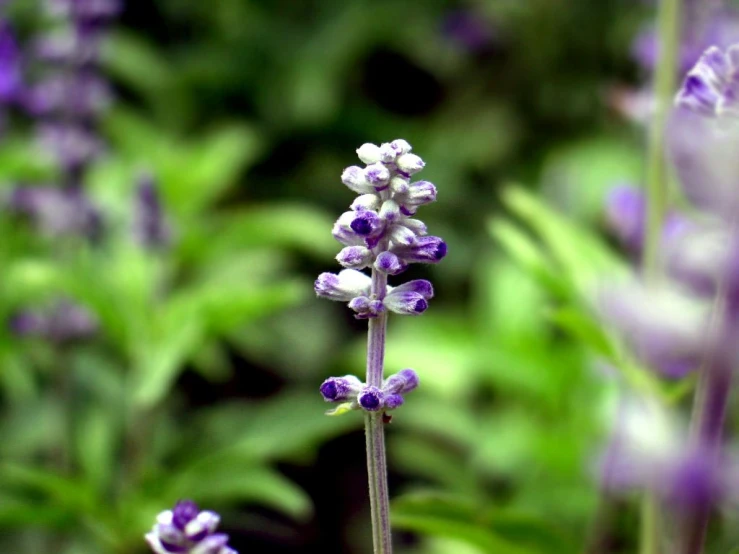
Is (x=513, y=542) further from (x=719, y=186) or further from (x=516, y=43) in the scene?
(x=516, y=43)

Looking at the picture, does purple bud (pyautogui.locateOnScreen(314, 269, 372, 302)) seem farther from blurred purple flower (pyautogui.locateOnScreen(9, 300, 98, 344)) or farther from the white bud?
blurred purple flower (pyautogui.locateOnScreen(9, 300, 98, 344))

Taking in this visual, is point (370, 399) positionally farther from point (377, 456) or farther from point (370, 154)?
point (370, 154)

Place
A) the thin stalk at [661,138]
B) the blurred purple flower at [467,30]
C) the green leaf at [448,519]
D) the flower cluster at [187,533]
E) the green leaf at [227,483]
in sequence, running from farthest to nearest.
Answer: the blurred purple flower at [467,30] < the green leaf at [227,483] < the thin stalk at [661,138] < the green leaf at [448,519] < the flower cluster at [187,533]

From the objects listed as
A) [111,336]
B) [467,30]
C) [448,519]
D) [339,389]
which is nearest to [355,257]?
[339,389]

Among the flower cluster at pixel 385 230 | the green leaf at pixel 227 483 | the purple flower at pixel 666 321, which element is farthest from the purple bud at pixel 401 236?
the green leaf at pixel 227 483

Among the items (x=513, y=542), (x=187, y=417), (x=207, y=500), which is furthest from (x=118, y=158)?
(x=513, y=542)

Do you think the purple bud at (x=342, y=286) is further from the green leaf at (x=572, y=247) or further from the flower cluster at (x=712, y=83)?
the green leaf at (x=572, y=247)
